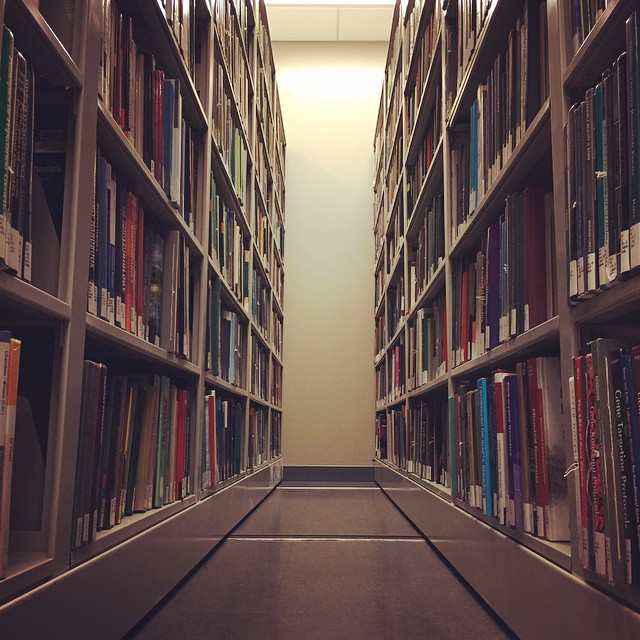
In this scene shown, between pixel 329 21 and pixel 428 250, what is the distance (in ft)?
11.1

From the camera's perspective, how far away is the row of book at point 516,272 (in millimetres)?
1247

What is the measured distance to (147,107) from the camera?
4.73ft

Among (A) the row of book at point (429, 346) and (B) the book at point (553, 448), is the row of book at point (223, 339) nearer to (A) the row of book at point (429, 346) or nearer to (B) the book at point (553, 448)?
(A) the row of book at point (429, 346)

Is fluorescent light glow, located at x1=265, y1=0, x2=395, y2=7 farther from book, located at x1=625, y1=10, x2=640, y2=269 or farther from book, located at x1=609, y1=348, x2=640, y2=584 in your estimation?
book, located at x1=609, y1=348, x2=640, y2=584

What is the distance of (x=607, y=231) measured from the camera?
0.85m

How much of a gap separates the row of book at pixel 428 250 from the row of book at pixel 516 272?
2.13ft

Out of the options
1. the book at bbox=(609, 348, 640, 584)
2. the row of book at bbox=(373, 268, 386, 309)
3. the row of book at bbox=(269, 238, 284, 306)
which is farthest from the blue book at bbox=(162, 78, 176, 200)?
the row of book at bbox=(373, 268, 386, 309)

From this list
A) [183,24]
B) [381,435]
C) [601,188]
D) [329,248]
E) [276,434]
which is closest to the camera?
[601,188]

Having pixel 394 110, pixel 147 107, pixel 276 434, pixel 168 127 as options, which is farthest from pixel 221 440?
pixel 394 110

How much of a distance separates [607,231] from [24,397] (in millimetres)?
860

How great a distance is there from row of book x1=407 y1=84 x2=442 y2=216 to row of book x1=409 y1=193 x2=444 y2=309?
0.14 metres

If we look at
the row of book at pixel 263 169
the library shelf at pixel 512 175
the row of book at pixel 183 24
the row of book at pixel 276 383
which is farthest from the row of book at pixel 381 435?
the row of book at pixel 183 24

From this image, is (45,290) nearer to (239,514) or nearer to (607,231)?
(607,231)

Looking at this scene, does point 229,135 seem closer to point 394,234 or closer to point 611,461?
point 394,234
